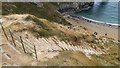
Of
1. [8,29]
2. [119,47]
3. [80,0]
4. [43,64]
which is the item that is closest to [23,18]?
[8,29]

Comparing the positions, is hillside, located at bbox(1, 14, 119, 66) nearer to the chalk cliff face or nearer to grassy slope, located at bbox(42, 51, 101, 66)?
grassy slope, located at bbox(42, 51, 101, 66)

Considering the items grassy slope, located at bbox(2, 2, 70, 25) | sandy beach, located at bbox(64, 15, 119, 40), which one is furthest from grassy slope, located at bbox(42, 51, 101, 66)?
sandy beach, located at bbox(64, 15, 119, 40)

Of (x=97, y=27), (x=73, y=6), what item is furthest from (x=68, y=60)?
(x=73, y=6)

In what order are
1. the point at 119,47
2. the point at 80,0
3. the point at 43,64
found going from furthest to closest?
the point at 80,0 → the point at 119,47 → the point at 43,64

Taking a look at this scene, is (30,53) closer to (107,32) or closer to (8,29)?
(8,29)

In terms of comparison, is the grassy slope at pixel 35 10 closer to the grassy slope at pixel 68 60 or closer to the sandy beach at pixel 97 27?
the sandy beach at pixel 97 27

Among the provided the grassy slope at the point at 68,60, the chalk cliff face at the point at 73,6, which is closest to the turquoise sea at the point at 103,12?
the chalk cliff face at the point at 73,6

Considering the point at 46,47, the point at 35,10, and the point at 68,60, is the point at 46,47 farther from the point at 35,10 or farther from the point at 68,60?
the point at 35,10
